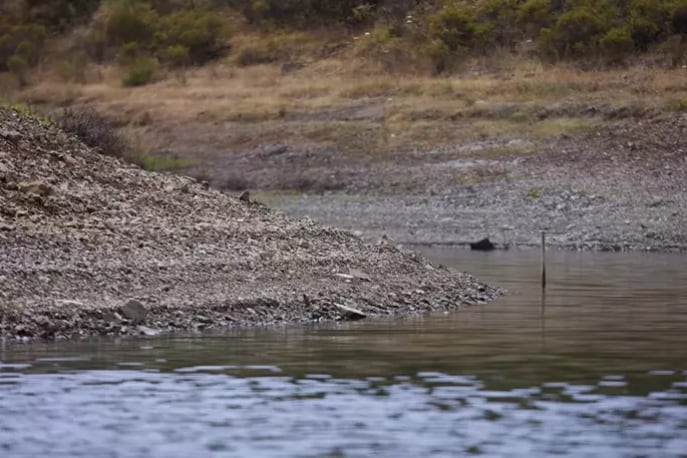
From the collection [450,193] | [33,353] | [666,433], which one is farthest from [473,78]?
[666,433]

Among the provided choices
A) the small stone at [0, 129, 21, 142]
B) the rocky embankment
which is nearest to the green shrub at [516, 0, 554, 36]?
the rocky embankment

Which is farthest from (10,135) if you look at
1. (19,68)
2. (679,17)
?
(19,68)

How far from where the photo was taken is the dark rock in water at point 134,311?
20438 mm

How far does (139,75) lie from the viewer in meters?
60.1

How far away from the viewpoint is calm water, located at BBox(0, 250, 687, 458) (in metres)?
13.5

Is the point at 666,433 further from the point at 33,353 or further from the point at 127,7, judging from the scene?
the point at 127,7

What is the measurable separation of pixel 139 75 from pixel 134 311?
132 feet

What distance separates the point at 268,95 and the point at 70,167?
1134 inches

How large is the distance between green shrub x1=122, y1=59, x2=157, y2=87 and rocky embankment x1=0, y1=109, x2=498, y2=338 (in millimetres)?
32035

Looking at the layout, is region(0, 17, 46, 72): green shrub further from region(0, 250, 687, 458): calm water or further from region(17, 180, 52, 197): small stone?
region(0, 250, 687, 458): calm water

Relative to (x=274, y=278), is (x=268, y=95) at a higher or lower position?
higher

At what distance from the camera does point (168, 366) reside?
17.7m

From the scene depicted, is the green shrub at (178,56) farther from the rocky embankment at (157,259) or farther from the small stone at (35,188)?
the small stone at (35,188)

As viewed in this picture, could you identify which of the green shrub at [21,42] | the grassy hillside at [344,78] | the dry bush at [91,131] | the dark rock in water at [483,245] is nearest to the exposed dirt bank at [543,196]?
the grassy hillside at [344,78]
